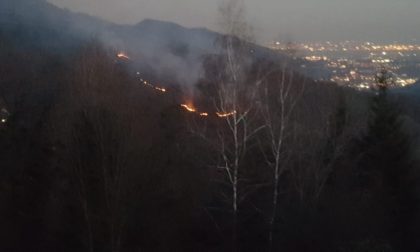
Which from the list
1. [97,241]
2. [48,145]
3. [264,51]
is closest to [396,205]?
[264,51]

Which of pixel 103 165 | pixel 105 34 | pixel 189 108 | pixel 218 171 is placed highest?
pixel 105 34

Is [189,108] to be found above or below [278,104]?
below

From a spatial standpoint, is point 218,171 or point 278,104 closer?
point 278,104

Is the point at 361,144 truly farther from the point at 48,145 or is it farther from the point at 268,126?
the point at 48,145

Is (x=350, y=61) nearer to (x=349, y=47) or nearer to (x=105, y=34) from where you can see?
(x=349, y=47)

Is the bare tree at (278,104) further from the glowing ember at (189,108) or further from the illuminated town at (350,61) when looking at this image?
the glowing ember at (189,108)

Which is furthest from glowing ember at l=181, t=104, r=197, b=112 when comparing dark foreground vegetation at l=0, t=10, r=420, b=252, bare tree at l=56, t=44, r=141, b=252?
bare tree at l=56, t=44, r=141, b=252

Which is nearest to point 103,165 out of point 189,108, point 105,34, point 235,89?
point 235,89

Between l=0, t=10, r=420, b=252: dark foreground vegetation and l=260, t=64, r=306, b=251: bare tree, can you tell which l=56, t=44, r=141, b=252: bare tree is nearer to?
l=0, t=10, r=420, b=252: dark foreground vegetation

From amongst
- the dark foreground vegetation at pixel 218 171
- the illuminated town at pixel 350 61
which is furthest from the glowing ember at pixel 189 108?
the illuminated town at pixel 350 61
